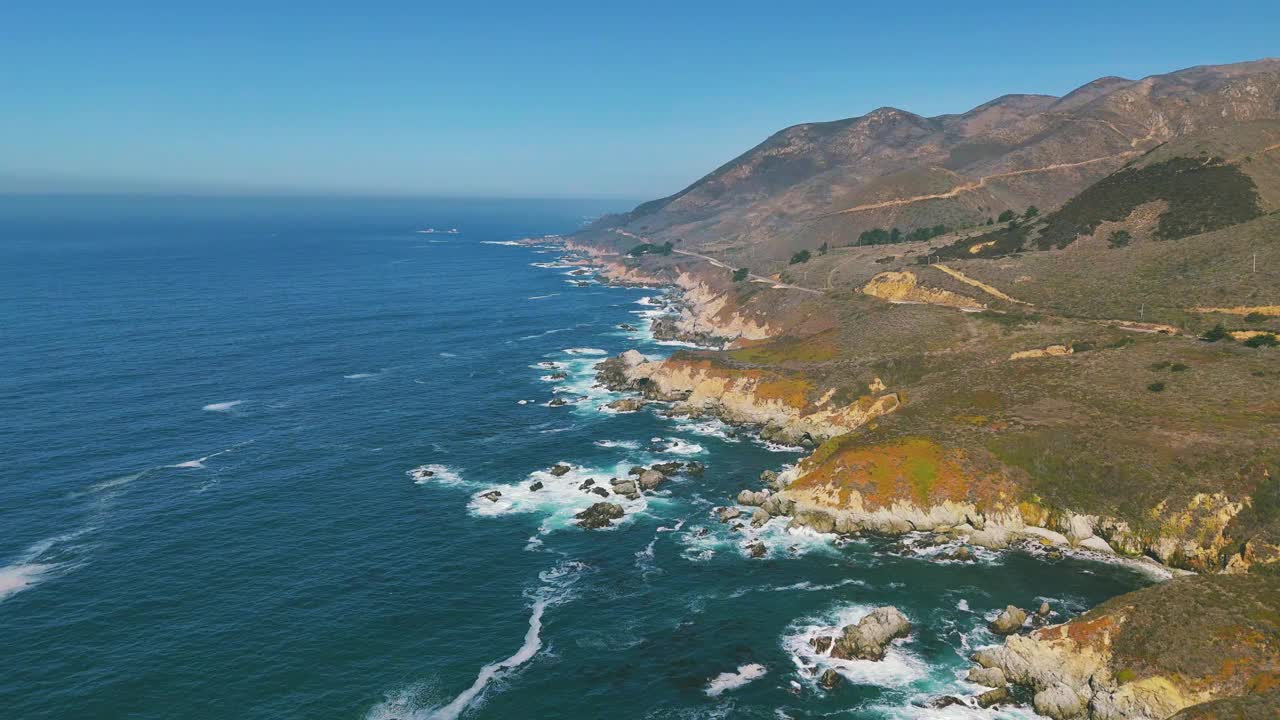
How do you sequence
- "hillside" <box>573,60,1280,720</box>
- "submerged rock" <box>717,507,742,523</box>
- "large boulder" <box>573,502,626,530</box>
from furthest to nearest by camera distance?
"submerged rock" <box>717,507,742,523</box>, "large boulder" <box>573,502,626,530</box>, "hillside" <box>573,60,1280,720</box>

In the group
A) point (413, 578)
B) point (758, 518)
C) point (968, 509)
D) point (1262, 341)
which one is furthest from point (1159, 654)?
point (1262, 341)

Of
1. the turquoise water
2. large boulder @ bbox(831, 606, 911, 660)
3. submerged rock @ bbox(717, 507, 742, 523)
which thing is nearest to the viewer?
the turquoise water

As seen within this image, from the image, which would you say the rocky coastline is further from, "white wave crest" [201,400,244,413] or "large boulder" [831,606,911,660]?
"white wave crest" [201,400,244,413]

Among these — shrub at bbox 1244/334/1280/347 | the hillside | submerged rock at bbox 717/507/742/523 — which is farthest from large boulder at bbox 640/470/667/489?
shrub at bbox 1244/334/1280/347

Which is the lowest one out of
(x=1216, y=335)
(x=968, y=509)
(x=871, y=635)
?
(x=871, y=635)

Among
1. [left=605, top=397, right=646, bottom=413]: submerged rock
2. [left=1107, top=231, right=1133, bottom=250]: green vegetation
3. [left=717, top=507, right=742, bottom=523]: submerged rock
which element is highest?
[left=1107, top=231, right=1133, bottom=250]: green vegetation

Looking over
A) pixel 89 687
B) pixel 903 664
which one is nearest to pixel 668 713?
pixel 903 664

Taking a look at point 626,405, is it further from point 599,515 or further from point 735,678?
point 735,678
